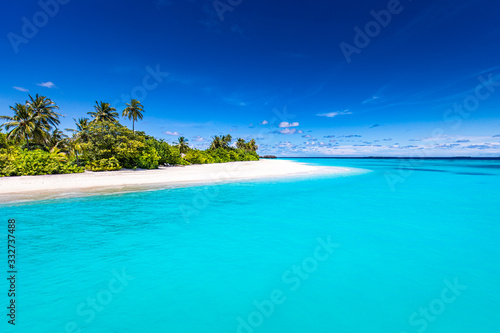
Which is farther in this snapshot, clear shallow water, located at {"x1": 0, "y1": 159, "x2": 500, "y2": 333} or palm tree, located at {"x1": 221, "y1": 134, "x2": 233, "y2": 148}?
palm tree, located at {"x1": 221, "y1": 134, "x2": 233, "y2": 148}

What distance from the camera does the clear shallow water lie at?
4270 mm

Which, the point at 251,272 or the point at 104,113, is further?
the point at 104,113

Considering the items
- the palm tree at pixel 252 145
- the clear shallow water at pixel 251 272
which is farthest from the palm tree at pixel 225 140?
the clear shallow water at pixel 251 272

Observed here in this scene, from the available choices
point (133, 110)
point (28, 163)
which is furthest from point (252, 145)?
point (28, 163)

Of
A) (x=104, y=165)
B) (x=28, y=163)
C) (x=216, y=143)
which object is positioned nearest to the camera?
(x=28, y=163)

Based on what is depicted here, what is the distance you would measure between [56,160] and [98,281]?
84.7 feet

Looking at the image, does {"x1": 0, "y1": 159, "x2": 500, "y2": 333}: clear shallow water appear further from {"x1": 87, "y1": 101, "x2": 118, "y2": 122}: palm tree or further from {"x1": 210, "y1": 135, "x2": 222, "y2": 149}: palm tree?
{"x1": 210, "y1": 135, "x2": 222, "y2": 149}: palm tree

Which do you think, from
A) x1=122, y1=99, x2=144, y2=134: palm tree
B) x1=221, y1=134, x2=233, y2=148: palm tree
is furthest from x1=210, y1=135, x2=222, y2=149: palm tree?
x1=122, y1=99, x2=144, y2=134: palm tree

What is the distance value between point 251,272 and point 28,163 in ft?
91.6

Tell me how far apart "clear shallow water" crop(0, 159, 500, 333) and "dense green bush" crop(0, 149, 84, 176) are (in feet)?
47.9

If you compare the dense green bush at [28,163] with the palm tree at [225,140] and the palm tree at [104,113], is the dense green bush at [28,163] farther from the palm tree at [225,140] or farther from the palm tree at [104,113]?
the palm tree at [225,140]

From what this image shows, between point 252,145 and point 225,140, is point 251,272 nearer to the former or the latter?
point 225,140

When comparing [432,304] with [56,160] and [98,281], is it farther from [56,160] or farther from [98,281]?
[56,160]

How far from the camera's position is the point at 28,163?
73.1 ft
